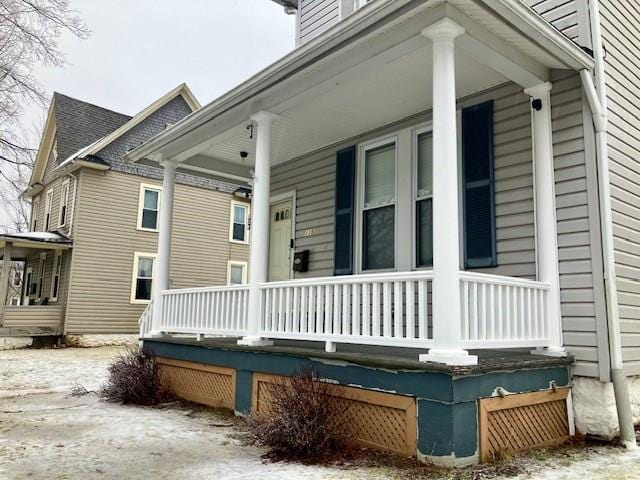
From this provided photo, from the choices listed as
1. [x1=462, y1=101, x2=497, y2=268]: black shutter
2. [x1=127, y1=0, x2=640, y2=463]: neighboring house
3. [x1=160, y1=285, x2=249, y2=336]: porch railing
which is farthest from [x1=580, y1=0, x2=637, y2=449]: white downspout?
[x1=160, y1=285, x2=249, y2=336]: porch railing

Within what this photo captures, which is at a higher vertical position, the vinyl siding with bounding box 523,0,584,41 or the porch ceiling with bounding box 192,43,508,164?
the vinyl siding with bounding box 523,0,584,41

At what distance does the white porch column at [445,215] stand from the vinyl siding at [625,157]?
192 cm

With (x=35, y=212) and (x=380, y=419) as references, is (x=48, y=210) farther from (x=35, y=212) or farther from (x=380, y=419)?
(x=380, y=419)

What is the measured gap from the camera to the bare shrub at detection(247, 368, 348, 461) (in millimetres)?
3955

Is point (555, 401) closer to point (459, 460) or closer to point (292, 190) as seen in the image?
point (459, 460)

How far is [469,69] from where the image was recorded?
5188mm

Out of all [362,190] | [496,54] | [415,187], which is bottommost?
[415,187]

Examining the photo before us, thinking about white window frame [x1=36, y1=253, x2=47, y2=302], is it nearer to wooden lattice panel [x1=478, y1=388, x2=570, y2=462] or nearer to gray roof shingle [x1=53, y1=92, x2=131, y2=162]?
gray roof shingle [x1=53, y1=92, x2=131, y2=162]

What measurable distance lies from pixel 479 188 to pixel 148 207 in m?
13.0

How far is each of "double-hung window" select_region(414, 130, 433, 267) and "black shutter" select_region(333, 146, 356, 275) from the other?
1113 millimetres

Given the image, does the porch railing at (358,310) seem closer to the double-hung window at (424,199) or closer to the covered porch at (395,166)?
the covered porch at (395,166)

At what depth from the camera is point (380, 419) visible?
4.13 meters

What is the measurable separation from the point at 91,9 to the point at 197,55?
40545mm

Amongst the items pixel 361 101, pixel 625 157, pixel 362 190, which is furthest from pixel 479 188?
pixel 362 190
